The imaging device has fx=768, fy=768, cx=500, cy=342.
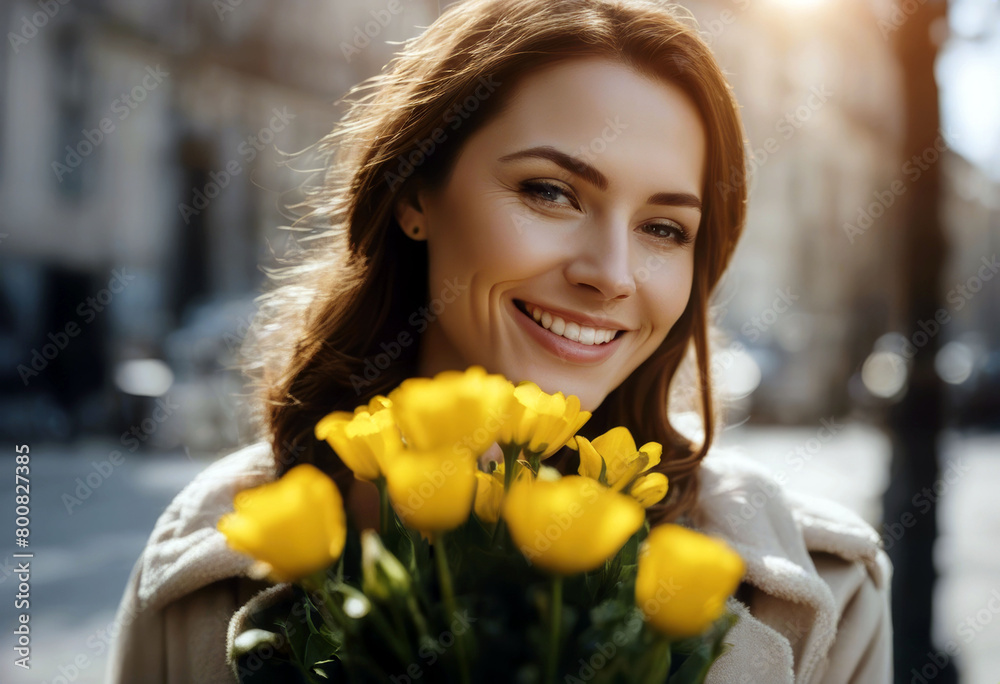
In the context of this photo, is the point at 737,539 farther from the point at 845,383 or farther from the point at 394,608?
the point at 845,383

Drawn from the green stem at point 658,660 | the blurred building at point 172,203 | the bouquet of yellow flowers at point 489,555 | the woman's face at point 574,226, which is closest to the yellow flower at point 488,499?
the bouquet of yellow flowers at point 489,555

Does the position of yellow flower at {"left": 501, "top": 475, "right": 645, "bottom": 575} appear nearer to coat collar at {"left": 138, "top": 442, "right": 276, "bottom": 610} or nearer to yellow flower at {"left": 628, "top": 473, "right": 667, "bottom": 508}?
yellow flower at {"left": 628, "top": 473, "right": 667, "bottom": 508}

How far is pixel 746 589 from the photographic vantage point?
150cm

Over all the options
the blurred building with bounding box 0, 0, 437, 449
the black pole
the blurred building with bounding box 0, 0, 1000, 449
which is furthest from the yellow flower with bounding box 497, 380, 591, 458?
the blurred building with bounding box 0, 0, 437, 449

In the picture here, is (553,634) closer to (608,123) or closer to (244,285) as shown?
(608,123)

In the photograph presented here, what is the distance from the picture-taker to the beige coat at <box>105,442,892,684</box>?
4.68 ft

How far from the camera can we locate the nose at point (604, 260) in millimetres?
1299

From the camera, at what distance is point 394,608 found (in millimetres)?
609

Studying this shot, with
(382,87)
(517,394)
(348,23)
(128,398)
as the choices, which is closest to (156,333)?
(128,398)

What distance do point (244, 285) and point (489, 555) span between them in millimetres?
21497

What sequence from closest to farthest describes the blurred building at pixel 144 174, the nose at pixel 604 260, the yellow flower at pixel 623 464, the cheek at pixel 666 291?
1. the yellow flower at pixel 623 464
2. the nose at pixel 604 260
3. the cheek at pixel 666 291
4. the blurred building at pixel 144 174

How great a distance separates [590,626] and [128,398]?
504 inches

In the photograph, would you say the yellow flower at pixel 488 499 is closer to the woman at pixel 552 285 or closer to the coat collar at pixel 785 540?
the woman at pixel 552 285

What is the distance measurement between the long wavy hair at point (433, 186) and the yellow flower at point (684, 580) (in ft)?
3.56
